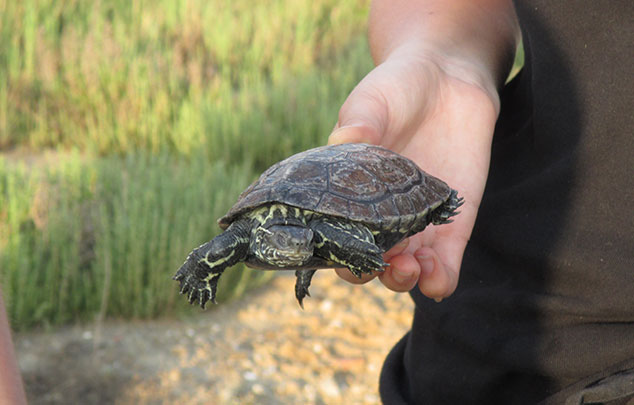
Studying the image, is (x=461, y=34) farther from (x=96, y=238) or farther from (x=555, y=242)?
(x=96, y=238)

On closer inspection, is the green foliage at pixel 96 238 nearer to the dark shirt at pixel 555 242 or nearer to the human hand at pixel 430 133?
the human hand at pixel 430 133

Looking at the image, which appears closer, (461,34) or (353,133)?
(353,133)

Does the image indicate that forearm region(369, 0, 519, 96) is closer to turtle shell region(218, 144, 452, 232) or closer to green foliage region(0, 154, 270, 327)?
turtle shell region(218, 144, 452, 232)

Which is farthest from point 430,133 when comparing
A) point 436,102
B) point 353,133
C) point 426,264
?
point 426,264

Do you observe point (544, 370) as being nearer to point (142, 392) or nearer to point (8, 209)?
point (142, 392)

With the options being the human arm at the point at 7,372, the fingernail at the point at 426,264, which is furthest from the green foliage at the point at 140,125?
the human arm at the point at 7,372

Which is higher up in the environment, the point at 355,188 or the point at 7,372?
the point at 7,372
